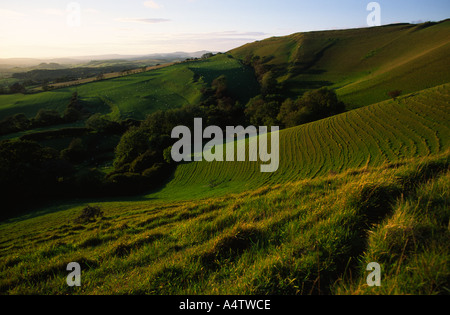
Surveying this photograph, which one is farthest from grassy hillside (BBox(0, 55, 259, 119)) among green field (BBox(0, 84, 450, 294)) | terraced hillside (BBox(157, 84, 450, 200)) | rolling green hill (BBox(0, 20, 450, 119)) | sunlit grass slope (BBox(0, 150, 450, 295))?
sunlit grass slope (BBox(0, 150, 450, 295))

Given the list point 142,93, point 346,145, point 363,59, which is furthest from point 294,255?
point 363,59

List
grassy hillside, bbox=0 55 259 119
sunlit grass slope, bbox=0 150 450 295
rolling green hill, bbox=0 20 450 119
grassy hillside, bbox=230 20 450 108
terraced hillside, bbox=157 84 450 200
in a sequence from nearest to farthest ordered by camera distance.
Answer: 1. sunlit grass slope, bbox=0 150 450 295
2. terraced hillside, bbox=157 84 450 200
3. grassy hillside, bbox=230 20 450 108
4. rolling green hill, bbox=0 20 450 119
5. grassy hillside, bbox=0 55 259 119

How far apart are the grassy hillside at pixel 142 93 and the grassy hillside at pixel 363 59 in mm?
22569

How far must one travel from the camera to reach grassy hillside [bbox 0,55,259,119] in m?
94.2

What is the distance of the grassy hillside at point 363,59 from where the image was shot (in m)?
67.0

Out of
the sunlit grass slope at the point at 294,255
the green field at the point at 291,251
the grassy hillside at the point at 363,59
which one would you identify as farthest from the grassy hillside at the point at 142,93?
the sunlit grass slope at the point at 294,255

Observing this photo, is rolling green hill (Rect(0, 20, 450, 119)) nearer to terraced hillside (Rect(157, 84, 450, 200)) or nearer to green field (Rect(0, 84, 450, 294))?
terraced hillside (Rect(157, 84, 450, 200))

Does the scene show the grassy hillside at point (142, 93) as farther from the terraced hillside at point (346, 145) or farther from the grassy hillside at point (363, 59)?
the terraced hillside at point (346, 145)

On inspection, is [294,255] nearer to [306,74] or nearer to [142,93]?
[142,93]

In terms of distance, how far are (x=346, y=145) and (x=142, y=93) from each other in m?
Result: 94.1

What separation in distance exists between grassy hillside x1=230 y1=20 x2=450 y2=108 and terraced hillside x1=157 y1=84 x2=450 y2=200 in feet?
73.4
